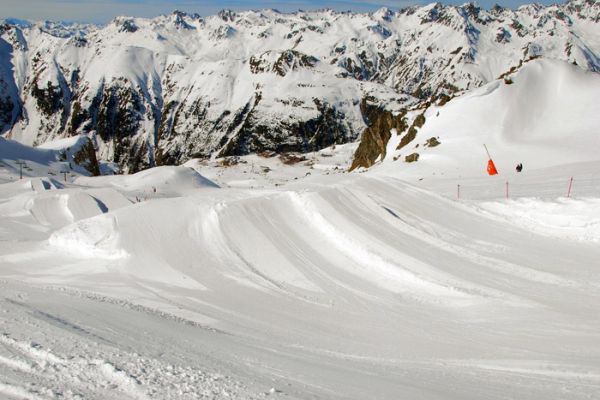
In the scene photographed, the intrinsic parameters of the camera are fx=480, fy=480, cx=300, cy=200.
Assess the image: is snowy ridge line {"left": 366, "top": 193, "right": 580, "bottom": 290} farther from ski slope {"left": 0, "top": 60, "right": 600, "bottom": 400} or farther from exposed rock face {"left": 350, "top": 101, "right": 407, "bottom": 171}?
exposed rock face {"left": 350, "top": 101, "right": 407, "bottom": 171}

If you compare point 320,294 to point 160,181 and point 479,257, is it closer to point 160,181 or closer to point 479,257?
point 479,257

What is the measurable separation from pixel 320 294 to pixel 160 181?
4979cm

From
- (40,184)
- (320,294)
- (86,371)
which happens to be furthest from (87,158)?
(86,371)

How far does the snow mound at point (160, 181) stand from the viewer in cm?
5753

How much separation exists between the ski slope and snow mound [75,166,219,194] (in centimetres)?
3093

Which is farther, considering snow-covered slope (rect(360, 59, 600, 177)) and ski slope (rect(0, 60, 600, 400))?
snow-covered slope (rect(360, 59, 600, 177))

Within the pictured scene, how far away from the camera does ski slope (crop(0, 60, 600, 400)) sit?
21.5ft

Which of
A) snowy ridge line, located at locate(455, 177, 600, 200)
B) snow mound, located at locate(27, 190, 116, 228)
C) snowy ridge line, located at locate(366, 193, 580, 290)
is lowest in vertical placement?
snow mound, located at locate(27, 190, 116, 228)

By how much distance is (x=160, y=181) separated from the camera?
5941 cm

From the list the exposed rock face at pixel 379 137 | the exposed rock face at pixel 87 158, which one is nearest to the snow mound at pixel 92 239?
the exposed rock face at pixel 379 137

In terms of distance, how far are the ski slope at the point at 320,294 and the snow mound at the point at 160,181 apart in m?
30.9

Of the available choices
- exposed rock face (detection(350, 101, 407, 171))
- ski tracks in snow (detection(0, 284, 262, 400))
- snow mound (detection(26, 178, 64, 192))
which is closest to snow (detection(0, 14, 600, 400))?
ski tracks in snow (detection(0, 284, 262, 400))

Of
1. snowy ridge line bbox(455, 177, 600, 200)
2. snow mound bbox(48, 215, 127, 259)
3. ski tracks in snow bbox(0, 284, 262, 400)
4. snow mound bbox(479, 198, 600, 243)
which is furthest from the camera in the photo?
snowy ridge line bbox(455, 177, 600, 200)

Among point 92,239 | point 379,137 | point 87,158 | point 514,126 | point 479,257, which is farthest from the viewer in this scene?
point 87,158
